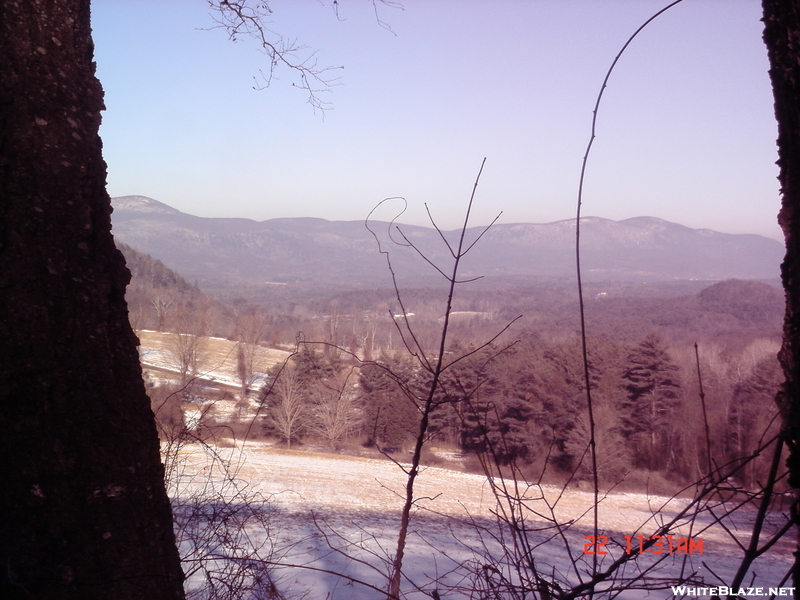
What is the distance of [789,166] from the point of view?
3.57 ft

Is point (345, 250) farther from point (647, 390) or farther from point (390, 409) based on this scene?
point (390, 409)

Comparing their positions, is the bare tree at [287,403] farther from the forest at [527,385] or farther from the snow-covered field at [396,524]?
the snow-covered field at [396,524]

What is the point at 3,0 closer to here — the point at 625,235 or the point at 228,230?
the point at 625,235

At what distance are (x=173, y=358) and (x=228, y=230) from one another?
137m

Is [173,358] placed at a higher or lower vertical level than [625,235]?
lower

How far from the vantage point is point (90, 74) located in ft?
5.67

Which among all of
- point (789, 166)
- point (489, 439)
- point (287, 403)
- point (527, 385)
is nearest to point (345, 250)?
point (527, 385)

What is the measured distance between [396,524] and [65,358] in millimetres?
7662

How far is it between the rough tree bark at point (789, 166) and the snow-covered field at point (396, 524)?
40 centimetres

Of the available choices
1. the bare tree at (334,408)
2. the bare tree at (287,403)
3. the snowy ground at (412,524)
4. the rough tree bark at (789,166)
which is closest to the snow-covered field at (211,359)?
the snowy ground at (412,524)

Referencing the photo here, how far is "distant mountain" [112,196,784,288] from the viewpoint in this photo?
1714 centimetres

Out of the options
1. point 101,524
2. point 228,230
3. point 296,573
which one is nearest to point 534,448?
point 296,573

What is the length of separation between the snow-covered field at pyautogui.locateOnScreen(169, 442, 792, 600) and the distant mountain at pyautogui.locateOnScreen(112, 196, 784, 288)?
1.20 m

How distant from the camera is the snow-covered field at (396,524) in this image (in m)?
2.00
